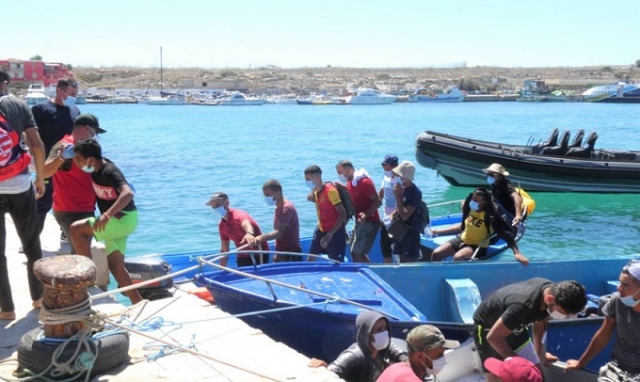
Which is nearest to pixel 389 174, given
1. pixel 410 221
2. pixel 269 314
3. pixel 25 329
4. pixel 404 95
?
pixel 410 221

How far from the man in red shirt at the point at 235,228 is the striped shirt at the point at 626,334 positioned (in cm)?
390

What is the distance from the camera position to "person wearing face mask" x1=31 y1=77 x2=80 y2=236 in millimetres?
7672

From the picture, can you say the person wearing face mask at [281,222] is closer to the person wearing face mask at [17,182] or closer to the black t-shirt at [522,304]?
the person wearing face mask at [17,182]

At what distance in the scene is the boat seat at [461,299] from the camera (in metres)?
7.69

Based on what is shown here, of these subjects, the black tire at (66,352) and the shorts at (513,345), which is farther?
the shorts at (513,345)

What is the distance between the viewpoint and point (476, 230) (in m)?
9.29

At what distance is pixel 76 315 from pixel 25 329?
1.14m

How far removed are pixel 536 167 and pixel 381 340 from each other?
627 inches

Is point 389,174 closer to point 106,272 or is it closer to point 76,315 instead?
point 106,272

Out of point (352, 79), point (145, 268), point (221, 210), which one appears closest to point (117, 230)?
point (145, 268)

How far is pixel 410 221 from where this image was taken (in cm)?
916

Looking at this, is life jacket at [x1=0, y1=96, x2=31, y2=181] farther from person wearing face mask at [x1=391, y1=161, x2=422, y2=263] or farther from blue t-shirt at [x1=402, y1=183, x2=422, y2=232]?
blue t-shirt at [x1=402, y1=183, x2=422, y2=232]

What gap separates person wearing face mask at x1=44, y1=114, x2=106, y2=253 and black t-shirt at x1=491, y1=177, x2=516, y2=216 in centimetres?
583

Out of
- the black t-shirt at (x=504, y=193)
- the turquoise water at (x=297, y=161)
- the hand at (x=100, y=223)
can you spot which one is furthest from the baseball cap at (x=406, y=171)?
the turquoise water at (x=297, y=161)
